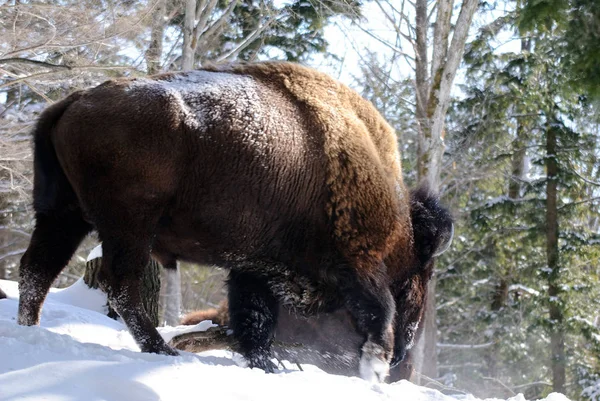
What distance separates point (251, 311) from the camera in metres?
5.14

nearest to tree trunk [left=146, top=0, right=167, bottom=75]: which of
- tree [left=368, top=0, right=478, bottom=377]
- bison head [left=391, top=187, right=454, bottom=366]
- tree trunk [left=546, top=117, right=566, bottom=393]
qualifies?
tree [left=368, top=0, right=478, bottom=377]

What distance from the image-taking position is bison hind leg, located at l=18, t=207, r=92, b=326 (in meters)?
4.40

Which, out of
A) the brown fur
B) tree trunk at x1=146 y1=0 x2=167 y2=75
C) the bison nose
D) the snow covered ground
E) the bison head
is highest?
tree trunk at x1=146 y1=0 x2=167 y2=75

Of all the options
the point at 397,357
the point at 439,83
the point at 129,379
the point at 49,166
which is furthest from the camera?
the point at 439,83

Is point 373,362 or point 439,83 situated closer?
point 373,362

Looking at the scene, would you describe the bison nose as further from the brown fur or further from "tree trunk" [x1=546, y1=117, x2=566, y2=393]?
"tree trunk" [x1=546, y1=117, x2=566, y2=393]

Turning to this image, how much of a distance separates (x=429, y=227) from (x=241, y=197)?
6.08 ft

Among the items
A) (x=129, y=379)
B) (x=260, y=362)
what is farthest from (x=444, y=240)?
(x=129, y=379)

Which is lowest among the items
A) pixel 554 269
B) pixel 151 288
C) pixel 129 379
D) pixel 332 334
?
pixel 151 288

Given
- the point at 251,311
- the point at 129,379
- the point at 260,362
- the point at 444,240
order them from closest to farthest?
the point at 129,379, the point at 260,362, the point at 251,311, the point at 444,240

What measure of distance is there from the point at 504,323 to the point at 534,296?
1.78 m

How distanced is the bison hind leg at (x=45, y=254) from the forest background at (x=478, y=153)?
5.17 meters

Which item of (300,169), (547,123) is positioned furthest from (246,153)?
(547,123)

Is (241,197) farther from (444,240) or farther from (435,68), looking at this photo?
(435,68)
